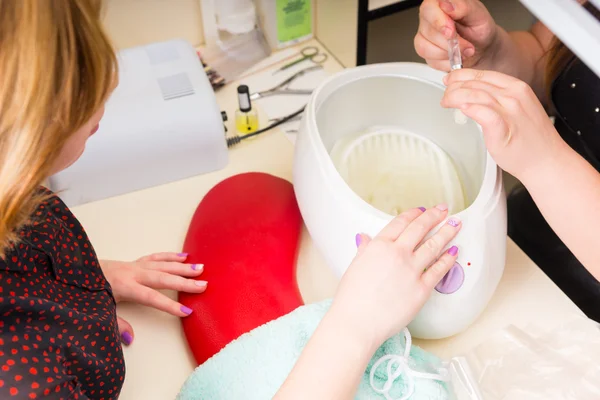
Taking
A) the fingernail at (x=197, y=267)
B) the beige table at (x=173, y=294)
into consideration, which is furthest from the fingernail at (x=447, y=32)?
the fingernail at (x=197, y=267)

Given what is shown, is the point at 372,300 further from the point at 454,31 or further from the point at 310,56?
the point at 310,56

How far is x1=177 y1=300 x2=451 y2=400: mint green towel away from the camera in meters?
0.62

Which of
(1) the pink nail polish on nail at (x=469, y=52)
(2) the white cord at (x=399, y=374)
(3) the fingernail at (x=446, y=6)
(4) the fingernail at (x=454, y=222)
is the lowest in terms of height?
(2) the white cord at (x=399, y=374)

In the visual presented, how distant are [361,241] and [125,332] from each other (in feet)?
1.01

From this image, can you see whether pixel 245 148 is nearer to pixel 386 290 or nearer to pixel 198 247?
pixel 198 247

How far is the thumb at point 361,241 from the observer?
63 centimetres

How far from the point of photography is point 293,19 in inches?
43.9

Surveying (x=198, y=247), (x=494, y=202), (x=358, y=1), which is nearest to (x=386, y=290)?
(x=494, y=202)

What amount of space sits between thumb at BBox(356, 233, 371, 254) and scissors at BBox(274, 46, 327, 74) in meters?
0.54

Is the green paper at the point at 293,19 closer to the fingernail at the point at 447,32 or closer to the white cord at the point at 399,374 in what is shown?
the fingernail at the point at 447,32

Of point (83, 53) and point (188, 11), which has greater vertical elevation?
point (83, 53)

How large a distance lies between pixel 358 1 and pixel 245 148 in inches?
11.8

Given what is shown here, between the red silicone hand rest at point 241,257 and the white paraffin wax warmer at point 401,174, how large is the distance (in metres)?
0.06

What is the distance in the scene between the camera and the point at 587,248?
24.7 inches
